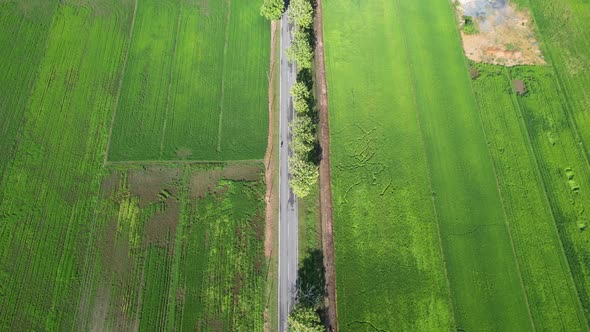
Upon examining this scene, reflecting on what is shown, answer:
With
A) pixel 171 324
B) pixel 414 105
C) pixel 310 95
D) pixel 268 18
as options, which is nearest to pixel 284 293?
pixel 171 324

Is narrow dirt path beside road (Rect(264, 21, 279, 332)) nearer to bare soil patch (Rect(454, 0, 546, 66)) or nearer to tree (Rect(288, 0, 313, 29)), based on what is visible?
tree (Rect(288, 0, 313, 29))

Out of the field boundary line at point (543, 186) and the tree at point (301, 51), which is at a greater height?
the tree at point (301, 51)

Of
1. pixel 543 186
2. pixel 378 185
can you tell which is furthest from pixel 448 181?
pixel 543 186

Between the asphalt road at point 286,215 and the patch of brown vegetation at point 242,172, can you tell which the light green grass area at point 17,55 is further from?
the asphalt road at point 286,215

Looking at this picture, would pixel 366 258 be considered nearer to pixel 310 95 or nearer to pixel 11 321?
pixel 310 95

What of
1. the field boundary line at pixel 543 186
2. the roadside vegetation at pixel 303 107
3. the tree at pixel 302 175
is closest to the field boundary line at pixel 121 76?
the roadside vegetation at pixel 303 107

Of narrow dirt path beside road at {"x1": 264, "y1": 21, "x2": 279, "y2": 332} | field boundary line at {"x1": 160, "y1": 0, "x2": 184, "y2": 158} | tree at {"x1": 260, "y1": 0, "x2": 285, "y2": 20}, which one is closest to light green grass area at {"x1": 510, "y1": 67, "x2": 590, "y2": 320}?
narrow dirt path beside road at {"x1": 264, "y1": 21, "x2": 279, "y2": 332}
